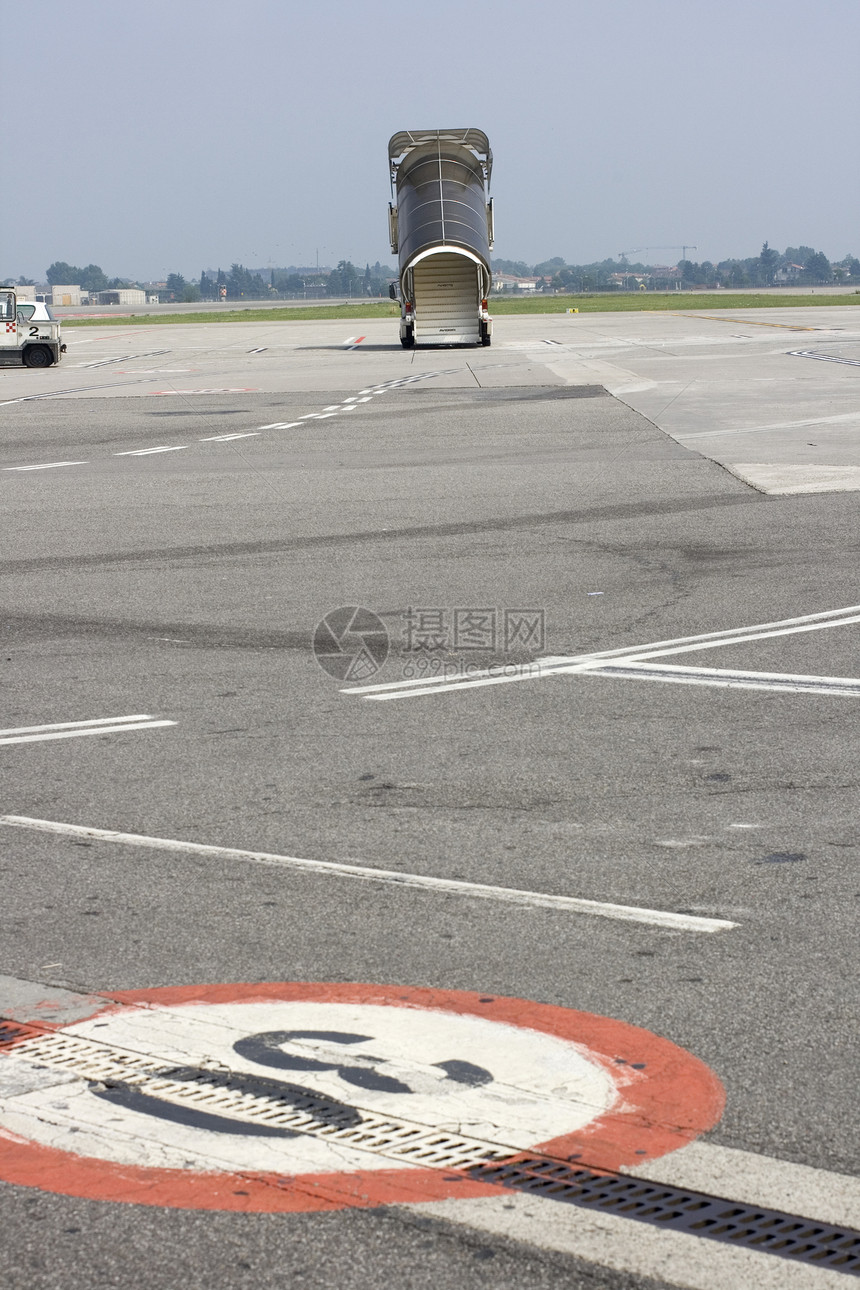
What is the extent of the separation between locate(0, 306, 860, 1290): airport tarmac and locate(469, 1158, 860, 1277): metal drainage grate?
1cm

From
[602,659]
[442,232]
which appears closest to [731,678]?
[602,659]

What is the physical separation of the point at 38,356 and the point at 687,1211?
42943 mm

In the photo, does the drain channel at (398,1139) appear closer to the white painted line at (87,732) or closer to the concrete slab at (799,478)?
the white painted line at (87,732)

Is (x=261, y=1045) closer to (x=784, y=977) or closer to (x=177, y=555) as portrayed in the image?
(x=784, y=977)

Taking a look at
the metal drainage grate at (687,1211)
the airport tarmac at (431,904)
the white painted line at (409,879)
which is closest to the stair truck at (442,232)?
the airport tarmac at (431,904)

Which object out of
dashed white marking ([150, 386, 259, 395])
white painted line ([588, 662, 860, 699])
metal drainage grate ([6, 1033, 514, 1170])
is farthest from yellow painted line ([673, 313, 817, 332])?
metal drainage grate ([6, 1033, 514, 1170])

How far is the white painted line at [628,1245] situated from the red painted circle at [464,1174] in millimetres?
74

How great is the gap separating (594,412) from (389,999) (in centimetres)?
2125

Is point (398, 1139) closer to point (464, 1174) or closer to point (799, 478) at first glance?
point (464, 1174)

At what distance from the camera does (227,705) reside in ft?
25.8

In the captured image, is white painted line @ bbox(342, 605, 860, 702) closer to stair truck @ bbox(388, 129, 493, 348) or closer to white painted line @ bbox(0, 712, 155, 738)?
white painted line @ bbox(0, 712, 155, 738)

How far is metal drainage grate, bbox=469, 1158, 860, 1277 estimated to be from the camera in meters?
3.19

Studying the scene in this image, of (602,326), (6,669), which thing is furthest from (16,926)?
(602,326)

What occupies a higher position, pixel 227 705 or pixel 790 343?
pixel 790 343
